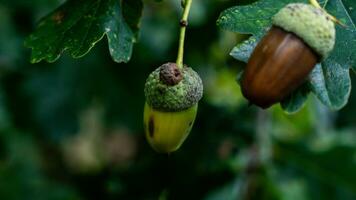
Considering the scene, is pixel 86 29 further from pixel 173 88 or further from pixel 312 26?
pixel 312 26

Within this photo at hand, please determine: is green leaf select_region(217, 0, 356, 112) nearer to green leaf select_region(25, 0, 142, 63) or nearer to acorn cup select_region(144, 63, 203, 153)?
acorn cup select_region(144, 63, 203, 153)

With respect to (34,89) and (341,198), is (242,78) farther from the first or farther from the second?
(34,89)

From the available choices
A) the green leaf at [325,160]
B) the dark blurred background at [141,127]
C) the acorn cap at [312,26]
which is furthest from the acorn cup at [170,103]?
the green leaf at [325,160]

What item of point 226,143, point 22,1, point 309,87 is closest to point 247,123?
point 226,143

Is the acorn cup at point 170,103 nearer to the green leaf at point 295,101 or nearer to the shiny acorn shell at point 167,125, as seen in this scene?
the shiny acorn shell at point 167,125

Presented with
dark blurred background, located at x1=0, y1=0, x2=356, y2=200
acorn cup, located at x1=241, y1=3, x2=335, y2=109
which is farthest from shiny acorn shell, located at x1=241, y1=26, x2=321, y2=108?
dark blurred background, located at x1=0, y1=0, x2=356, y2=200
